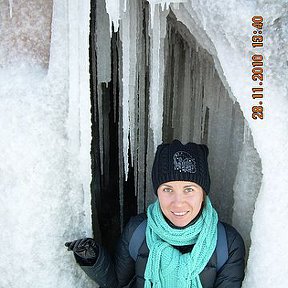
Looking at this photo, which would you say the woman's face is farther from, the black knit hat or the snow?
the snow

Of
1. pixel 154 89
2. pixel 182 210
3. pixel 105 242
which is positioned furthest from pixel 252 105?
pixel 105 242

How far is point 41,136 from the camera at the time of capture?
212 centimetres

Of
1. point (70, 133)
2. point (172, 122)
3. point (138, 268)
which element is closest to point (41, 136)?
point (70, 133)

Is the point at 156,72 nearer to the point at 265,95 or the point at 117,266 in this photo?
the point at 265,95

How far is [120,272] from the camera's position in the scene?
227cm

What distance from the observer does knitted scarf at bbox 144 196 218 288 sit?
2053 mm

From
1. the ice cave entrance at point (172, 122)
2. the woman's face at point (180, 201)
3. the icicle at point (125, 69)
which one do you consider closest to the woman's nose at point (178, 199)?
the woman's face at point (180, 201)

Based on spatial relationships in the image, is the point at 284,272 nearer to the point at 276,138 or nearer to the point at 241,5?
the point at 276,138

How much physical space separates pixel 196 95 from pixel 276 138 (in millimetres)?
1131

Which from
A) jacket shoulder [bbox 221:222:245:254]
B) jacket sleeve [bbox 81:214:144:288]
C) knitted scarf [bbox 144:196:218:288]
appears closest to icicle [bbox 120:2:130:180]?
jacket sleeve [bbox 81:214:144:288]

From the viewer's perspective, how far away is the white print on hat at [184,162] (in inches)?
81.7

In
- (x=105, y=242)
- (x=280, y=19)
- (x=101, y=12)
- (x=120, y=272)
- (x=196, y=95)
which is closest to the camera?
(x=280, y=19)

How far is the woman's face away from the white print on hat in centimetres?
6
